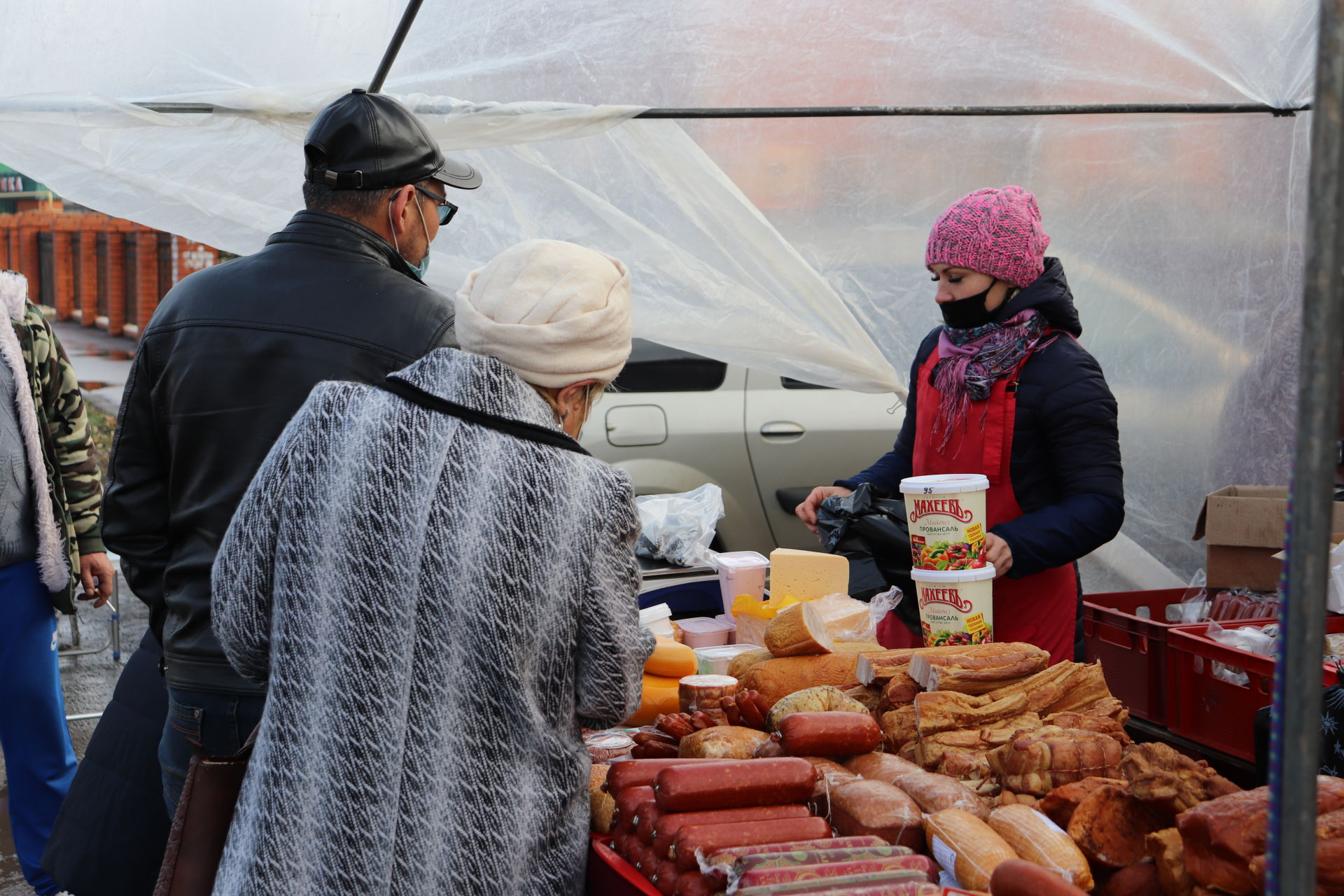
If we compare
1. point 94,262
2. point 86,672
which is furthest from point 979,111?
point 94,262

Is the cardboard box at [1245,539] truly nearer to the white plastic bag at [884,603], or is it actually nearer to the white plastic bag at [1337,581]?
the white plastic bag at [1337,581]

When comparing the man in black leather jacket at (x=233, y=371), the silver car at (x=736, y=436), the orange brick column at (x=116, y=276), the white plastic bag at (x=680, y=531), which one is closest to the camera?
the man in black leather jacket at (x=233, y=371)

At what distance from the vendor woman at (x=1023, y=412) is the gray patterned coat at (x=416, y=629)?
148cm

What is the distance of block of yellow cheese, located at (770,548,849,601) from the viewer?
9.67 ft

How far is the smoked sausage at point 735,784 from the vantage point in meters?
1.79

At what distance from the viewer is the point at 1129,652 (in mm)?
3281

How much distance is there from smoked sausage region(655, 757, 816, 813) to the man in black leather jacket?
0.82 metres

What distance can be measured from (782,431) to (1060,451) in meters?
2.97

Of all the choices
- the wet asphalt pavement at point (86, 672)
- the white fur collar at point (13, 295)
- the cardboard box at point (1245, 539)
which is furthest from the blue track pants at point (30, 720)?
the cardboard box at point (1245, 539)

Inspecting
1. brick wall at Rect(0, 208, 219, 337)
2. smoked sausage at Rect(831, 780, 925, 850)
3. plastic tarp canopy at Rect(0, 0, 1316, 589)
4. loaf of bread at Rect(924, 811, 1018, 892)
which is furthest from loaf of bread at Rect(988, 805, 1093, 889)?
brick wall at Rect(0, 208, 219, 337)

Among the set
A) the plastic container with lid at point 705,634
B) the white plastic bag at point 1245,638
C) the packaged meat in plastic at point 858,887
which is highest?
the white plastic bag at point 1245,638

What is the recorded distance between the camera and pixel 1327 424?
3.27 ft

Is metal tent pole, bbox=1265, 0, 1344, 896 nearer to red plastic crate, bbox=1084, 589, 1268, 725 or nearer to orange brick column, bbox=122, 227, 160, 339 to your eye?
red plastic crate, bbox=1084, 589, 1268, 725

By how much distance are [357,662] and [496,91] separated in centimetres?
237
